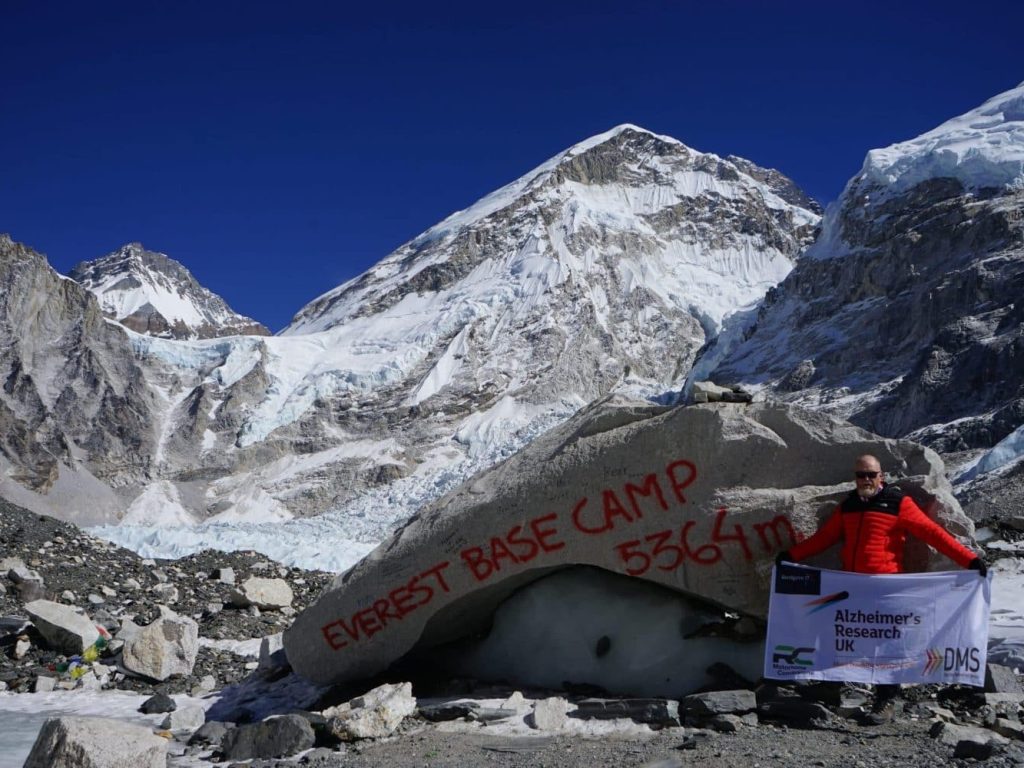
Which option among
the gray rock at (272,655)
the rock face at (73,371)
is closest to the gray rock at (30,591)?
the gray rock at (272,655)

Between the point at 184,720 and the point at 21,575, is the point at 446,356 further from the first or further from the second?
the point at 184,720

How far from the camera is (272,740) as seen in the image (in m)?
6.10

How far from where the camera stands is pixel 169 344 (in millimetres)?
102938

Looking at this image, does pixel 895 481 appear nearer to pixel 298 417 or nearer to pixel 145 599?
pixel 145 599

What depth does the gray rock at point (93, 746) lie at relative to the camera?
16.6 ft

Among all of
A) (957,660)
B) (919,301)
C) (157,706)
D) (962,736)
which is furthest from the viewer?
(919,301)

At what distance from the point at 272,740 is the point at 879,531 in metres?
4.36

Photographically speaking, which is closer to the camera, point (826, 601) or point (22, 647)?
point (826, 601)

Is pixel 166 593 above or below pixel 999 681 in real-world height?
above

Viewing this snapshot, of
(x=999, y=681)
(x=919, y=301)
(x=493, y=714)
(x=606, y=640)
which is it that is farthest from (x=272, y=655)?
(x=919, y=301)

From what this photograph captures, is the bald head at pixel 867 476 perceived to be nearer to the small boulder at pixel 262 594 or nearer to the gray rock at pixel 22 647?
the gray rock at pixel 22 647

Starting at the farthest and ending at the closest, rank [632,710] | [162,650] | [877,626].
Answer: [162,650], [632,710], [877,626]

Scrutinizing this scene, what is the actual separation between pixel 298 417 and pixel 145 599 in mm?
82970

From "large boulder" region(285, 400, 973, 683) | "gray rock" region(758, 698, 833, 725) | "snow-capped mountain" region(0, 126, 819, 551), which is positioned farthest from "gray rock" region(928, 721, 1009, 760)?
"snow-capped mountain" region(0, 126, 819, 551)
